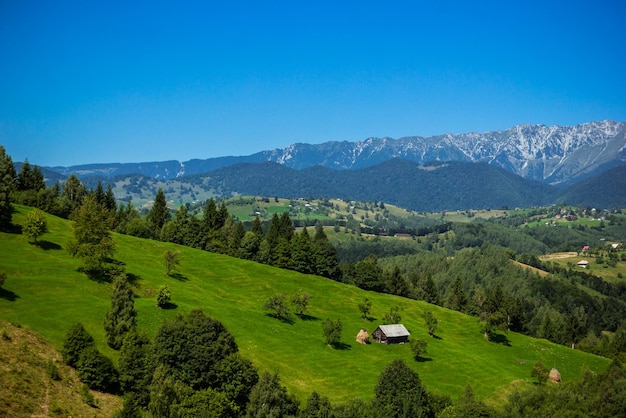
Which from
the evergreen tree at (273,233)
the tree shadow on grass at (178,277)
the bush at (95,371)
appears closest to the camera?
the bush at (95,371)

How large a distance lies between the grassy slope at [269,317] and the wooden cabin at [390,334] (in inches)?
93.2

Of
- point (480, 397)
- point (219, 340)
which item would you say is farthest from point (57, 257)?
point (480, 397)

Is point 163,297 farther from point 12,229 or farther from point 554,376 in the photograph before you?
point 554,376

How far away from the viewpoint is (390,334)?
99125 mm

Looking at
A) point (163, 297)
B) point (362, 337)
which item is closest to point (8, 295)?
point (163, 297)

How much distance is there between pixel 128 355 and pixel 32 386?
34.3 feet

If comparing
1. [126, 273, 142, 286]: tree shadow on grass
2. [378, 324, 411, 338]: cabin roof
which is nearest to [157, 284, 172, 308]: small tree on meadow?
[126, 273, 142, 286]: tree shadow on grass

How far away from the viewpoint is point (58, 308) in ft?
224

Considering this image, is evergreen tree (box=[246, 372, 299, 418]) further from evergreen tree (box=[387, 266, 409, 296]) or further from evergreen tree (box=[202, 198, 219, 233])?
evergreen tree (box=[202, 198, 219, 233])

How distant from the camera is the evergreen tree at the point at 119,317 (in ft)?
210

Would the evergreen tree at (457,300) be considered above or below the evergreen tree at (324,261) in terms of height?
below

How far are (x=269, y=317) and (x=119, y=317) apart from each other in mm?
34952

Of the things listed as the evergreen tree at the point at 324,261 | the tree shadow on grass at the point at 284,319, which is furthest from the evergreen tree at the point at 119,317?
the evergreen tree at the point at 324,261

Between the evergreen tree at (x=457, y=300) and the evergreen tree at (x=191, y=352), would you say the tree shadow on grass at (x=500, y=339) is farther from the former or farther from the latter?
the evergreen tree at (x=191, y=352)
